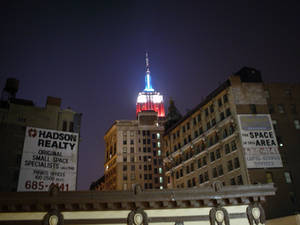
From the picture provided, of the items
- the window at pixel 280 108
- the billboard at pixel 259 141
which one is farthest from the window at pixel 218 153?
the window at pixel 280 108

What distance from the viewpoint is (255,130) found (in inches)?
2000

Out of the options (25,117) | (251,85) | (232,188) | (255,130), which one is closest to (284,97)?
(251,85)

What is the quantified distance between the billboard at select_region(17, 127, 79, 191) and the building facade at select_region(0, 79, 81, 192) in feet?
31.5

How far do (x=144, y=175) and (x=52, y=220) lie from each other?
105 m

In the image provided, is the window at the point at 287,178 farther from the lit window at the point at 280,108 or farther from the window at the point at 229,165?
the lit window at the point at 280,108

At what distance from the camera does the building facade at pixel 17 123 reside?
158ft

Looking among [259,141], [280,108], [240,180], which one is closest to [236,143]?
[259,141]

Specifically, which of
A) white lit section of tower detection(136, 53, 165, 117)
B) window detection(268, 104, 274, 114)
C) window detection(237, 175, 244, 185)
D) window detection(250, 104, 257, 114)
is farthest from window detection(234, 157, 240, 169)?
white lit section of tower detection(136, 53, 165, 117)

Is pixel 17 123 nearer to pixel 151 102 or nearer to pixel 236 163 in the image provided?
pixel 236 163

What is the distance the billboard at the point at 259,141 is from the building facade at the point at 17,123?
94.4 ft

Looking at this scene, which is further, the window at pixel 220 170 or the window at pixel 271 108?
the window at pixel 220 170

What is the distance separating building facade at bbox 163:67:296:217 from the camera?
159 feet

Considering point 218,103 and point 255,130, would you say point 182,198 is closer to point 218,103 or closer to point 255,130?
point 255,130

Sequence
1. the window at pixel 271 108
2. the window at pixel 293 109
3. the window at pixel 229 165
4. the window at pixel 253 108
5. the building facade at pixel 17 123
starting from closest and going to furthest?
1. the building facade at pixel 17 123
2. the window at pixel 229 165
3. the window at pixel 253 108
4. the window at pixel 271 108
5. the window at pixel 293 109
